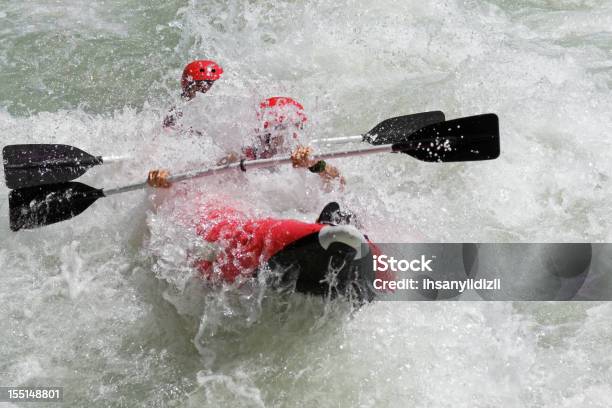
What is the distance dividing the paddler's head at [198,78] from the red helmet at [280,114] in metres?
0.71

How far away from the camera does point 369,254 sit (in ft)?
9.93

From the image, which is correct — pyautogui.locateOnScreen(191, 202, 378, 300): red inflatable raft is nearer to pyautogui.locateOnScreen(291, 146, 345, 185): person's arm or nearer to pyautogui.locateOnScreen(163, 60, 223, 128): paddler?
pyautogui.locateOnScreen(291, 146, 345, 185): person's arm

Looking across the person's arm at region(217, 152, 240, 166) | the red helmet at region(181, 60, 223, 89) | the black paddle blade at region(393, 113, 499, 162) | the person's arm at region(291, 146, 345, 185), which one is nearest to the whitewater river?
the person's arm at region(217, 152, 240, 166)

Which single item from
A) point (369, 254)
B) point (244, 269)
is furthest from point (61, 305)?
point (369, 254)

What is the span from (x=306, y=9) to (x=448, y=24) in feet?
5.04

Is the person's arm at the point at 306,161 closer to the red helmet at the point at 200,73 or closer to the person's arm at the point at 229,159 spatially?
the person's arm at the point at 229,159

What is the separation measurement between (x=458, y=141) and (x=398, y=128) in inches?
20.7

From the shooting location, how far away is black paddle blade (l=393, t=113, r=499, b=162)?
3.42m

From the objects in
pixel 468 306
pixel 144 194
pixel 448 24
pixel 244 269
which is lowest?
pixel 468 306

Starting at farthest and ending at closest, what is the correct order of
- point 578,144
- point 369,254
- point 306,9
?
point 306,9 → point 578,144 → point 369,254

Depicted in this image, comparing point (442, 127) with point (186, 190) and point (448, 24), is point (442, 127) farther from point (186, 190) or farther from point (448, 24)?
point (448, 24)

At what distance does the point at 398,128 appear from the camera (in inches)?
155

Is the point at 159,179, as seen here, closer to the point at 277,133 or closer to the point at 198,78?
the point at 277,133

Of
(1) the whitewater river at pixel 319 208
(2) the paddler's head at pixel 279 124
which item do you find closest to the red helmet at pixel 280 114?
(2) the paddler's head at pixel 279 124
